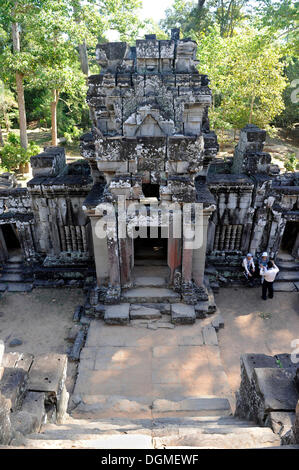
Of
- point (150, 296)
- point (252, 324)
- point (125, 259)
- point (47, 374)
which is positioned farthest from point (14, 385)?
point (252, 324)

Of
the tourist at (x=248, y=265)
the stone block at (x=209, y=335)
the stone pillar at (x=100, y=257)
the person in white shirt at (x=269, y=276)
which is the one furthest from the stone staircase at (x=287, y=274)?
the stone pillar at (x=100, y=257)

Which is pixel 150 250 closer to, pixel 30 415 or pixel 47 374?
pixel 47 374

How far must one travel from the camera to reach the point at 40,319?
1072 centimetres

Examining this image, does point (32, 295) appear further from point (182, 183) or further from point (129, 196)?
point (182, 183)

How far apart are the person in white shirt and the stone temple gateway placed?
1.11 meters

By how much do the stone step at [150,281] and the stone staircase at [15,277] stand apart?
4.36 meters

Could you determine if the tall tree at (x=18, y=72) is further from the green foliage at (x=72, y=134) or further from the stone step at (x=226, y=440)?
the stone step at (x=226, y=440)

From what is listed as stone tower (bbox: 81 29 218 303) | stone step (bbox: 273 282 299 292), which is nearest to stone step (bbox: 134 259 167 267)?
stone tower (bbox: 81 29 218 303)

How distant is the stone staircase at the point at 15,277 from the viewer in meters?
12.0

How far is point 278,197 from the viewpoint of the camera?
11.4 meters
